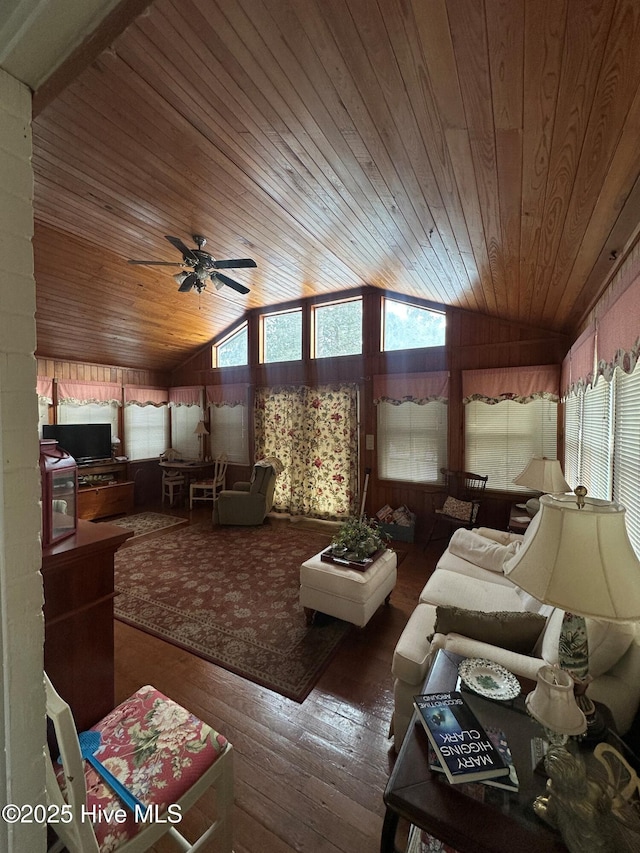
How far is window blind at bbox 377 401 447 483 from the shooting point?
458 centimetres

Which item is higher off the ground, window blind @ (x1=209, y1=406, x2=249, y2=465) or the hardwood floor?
window blind @ (x1=209, y1=406, x2=249, y2=465)

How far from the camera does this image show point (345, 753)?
165cm

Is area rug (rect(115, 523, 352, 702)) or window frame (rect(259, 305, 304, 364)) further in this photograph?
window frame (rect(259, 305, 304, 364))

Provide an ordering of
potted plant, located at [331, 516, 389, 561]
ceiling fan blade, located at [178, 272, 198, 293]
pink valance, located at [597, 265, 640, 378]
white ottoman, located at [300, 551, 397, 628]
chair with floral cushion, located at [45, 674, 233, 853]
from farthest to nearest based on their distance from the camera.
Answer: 1. ceiling fan blade, located at [178, 272, 198, 293]
2. potted plant, located at [331, 516, 389, 561]
3. white ottoman, located at [300, 551, 397, 628]
4. pink valance, located at [597, 265, 640, 378]
5. chair with floral cushion, located at [45, 674, 233, 853]

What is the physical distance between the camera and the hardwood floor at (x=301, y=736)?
1361 mm

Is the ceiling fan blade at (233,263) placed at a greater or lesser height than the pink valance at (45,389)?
greater

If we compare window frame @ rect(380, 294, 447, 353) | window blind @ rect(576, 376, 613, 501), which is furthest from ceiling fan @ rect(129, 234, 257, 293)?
window blind @ rect(576, 376, 613, 501)

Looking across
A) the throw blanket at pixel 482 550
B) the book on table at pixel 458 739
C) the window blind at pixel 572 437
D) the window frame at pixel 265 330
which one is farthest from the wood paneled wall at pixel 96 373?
the window blind at pixel 572 437

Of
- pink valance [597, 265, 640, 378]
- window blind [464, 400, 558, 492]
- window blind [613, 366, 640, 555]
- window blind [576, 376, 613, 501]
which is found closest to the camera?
pink valance [597, 265, 640, 378]

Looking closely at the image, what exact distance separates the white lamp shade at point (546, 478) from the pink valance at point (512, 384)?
5.10ft

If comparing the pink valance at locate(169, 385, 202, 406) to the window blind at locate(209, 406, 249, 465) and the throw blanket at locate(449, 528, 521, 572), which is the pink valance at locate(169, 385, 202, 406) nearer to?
the window blind at locate(209, 406, 249, 465)

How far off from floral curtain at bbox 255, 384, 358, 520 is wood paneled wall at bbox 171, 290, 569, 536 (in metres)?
0.18

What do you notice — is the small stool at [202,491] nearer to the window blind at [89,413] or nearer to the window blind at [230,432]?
the window blind at [230,432]

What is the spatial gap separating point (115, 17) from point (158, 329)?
5.39m
